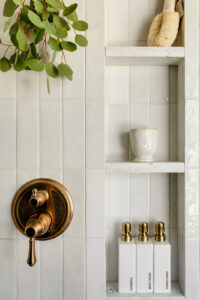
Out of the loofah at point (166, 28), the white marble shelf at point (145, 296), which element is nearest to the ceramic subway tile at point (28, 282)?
the white marble shelf at point (145, 296)

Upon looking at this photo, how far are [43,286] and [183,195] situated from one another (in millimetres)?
564

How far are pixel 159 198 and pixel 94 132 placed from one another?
38cm

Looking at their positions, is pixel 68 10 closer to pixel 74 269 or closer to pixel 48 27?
pixel 48 27

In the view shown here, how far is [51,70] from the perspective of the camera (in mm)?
963

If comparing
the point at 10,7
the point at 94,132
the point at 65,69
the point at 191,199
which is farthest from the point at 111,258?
the point at 10,7

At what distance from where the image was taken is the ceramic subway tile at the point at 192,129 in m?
1.03

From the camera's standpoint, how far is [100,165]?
100 centimetres

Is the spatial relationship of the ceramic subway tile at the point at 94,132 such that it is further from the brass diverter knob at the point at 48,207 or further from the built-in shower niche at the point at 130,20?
the built-in shower niche at the point at 130,20

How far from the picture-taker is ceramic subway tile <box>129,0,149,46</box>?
1.15 m

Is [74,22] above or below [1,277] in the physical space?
above

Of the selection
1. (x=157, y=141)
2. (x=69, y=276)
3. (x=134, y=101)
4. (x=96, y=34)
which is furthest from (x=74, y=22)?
(x=69, y=276)

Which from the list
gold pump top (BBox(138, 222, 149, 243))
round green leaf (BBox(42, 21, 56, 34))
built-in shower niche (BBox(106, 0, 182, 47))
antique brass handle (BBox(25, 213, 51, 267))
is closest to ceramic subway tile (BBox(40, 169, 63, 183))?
antique brass handle (BBox(25, 213, 51, 267))

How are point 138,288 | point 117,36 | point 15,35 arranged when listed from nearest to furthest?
point 15,35 → point 138,288 → point 117,36

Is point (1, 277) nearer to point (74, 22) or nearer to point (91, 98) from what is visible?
point (91, 98)
